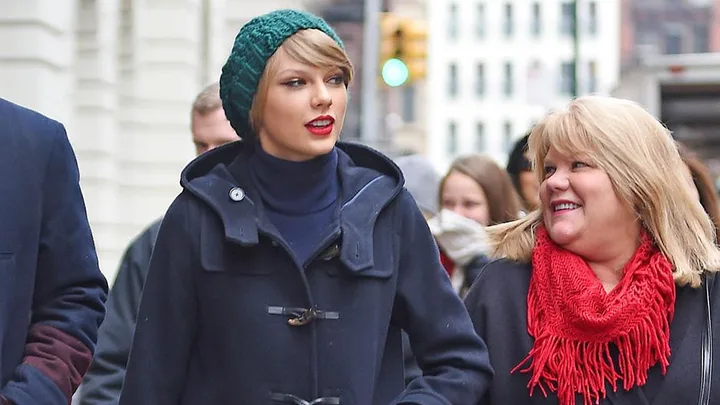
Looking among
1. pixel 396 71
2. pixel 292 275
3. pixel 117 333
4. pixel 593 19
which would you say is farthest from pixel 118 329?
pixel 593 19

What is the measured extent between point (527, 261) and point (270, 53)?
116 centimetres

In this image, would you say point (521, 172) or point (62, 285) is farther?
point (521, 172)

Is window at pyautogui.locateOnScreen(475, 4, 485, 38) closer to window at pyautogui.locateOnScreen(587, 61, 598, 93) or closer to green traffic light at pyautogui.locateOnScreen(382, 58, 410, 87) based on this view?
window at pyautogui.locateOnScreen(587, 61, 598, 93)

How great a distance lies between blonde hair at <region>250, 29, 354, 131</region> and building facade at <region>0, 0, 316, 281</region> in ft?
28.3

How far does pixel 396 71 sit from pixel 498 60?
8078 centimetres

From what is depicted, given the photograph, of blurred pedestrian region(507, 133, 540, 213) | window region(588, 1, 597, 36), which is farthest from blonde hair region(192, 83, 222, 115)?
window region(588, 1, 597, 36)

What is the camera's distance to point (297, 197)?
12.1ft

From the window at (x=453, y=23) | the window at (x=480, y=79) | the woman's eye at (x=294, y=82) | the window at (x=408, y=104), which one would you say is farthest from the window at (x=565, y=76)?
the woman's eye at (x=294, y=82)

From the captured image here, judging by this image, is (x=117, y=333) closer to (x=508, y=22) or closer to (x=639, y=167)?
(x=639, y=167)

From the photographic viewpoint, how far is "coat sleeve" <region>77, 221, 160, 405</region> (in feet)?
16.3

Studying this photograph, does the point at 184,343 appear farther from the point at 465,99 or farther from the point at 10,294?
the point at 465,99

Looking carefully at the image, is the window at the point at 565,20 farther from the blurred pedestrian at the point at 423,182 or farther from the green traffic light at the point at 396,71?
the blurred pedestrian at the point at 423,182

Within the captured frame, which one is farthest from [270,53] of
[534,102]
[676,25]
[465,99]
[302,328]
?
[465,99]

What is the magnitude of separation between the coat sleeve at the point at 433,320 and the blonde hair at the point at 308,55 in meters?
0.39
